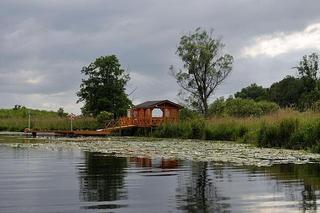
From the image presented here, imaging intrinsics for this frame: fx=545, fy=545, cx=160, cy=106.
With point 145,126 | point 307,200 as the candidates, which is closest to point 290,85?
point 145,126

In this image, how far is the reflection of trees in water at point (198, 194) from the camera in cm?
961

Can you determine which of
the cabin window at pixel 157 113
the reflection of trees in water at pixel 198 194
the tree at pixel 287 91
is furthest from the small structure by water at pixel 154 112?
the reflection of trees in water at pixel 198 194

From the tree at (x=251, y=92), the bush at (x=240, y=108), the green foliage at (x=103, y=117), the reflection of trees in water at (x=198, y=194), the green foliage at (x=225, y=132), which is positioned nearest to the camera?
the reflection of trees in water at (x=198, y=194)

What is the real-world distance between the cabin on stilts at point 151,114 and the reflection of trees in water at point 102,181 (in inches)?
1707

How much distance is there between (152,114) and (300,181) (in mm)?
52910

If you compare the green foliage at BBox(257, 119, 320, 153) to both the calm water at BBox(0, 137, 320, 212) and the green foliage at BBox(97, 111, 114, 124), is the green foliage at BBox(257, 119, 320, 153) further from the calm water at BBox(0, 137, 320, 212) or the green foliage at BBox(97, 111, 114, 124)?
the green foliage at BBox(97, 111, 114, 124)

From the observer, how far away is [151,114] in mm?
66062

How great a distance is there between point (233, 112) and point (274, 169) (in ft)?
157

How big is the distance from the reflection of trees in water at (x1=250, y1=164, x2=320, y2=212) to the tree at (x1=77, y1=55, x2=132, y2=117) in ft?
197

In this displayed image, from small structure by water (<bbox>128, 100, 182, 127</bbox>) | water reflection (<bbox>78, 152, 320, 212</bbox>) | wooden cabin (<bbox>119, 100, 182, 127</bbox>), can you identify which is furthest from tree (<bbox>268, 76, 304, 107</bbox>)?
water reflection (<bbox>78, 152, 320, 212</bbox>)

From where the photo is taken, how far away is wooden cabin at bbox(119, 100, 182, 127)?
2487 inches

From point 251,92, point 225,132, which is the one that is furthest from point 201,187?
point 251,92

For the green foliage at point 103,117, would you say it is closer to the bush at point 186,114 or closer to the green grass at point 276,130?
the bush at point 186,114

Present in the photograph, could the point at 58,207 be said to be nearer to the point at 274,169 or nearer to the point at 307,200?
the point at 307,200
